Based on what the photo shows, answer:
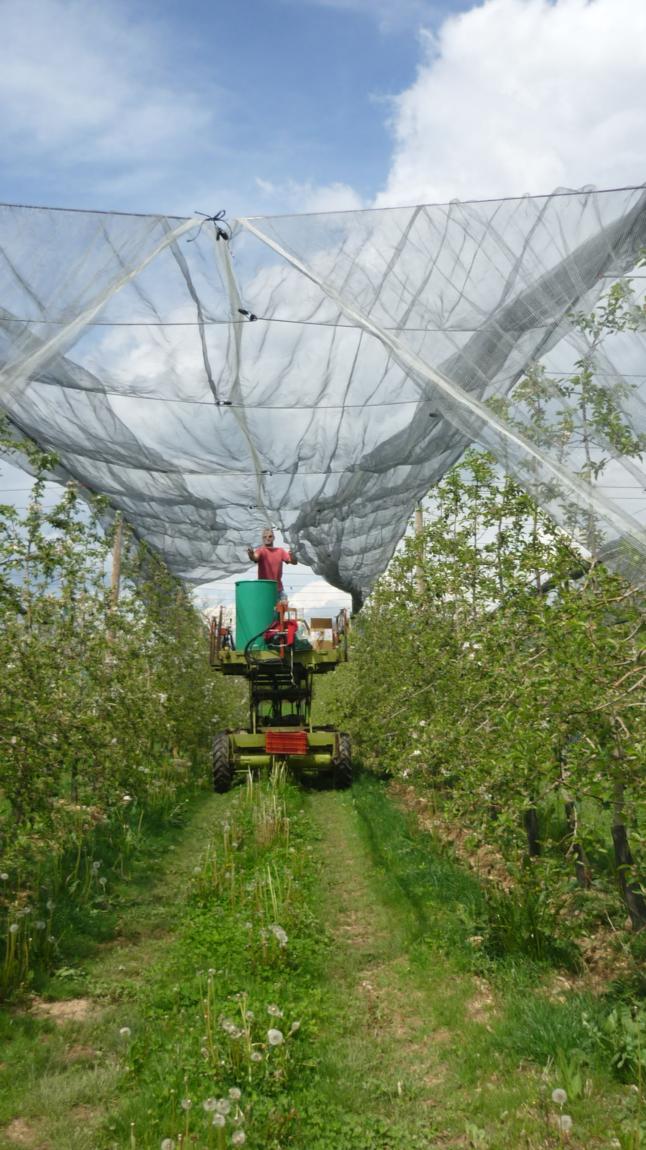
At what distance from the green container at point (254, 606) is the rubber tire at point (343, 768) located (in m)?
2.29

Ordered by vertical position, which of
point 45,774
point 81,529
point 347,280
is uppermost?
point 347,280

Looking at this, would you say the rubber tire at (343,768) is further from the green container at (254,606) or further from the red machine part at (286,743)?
the green container at (254,606)

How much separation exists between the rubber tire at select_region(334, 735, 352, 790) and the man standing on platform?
2.78 meters

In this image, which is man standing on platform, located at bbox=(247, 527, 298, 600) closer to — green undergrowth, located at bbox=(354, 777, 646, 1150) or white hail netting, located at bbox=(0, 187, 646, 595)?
white hail netting, located at bbox=(0, 187, 646, 595)

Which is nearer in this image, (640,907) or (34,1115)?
(34,1115)

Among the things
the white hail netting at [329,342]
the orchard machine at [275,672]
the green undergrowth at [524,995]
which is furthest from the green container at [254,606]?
the green undergrowth at [524,995]

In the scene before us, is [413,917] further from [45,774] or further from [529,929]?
[45,774]

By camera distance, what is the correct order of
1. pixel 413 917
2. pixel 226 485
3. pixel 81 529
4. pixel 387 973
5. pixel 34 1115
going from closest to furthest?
1. pixel 34 1115
2. pixel 387 973
3. pixel 413 917
4. pixel 81 529
5. pixel 226 485

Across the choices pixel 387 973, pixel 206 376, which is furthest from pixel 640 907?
pixel 206 376

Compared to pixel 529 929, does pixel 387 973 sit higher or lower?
lower

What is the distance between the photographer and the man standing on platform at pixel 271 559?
1044 cm

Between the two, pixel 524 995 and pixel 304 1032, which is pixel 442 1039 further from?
pixel 304 1032

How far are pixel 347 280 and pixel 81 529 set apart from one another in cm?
317

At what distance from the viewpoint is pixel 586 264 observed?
4090 millimetres
